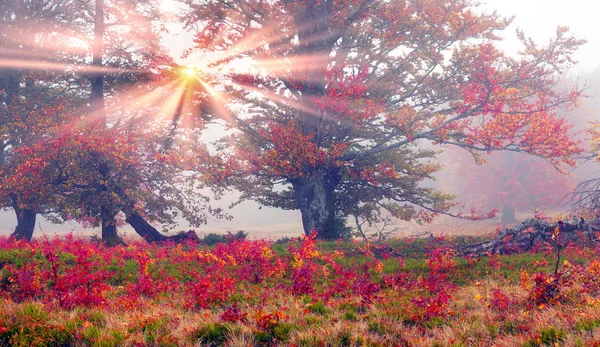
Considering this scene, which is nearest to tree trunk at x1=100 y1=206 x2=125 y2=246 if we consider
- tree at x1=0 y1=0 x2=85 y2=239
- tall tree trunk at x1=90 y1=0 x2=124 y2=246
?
tall tree trunk at x1=90 y1=0 x2=124 y2=246

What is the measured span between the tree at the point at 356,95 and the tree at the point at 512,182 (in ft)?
73.2

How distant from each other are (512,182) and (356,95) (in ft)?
97.8

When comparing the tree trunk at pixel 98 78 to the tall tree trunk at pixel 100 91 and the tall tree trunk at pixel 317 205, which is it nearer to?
the tall tree trunk at pixel 100 91

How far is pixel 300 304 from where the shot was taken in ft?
22.9

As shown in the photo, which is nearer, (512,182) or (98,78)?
(98,78)

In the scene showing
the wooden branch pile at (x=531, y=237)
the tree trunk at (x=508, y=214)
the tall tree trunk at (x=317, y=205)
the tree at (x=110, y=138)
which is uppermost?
the tree at (x=110, y=138)

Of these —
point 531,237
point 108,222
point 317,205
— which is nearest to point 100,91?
point 108,222

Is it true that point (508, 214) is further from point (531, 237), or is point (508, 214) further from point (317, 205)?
point (531, 237)

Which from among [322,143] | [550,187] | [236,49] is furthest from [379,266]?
[550,187]

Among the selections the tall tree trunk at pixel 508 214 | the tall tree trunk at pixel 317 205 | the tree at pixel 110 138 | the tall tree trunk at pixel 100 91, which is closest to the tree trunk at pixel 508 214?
the tall tree trunk at pixel 508 214

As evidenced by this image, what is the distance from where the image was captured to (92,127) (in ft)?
56.9

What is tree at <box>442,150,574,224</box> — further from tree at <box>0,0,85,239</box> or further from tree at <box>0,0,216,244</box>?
tree at <box>0,0,85,239</box>

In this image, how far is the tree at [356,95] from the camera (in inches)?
621

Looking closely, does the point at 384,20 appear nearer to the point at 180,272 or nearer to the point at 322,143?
the point at 322,143
